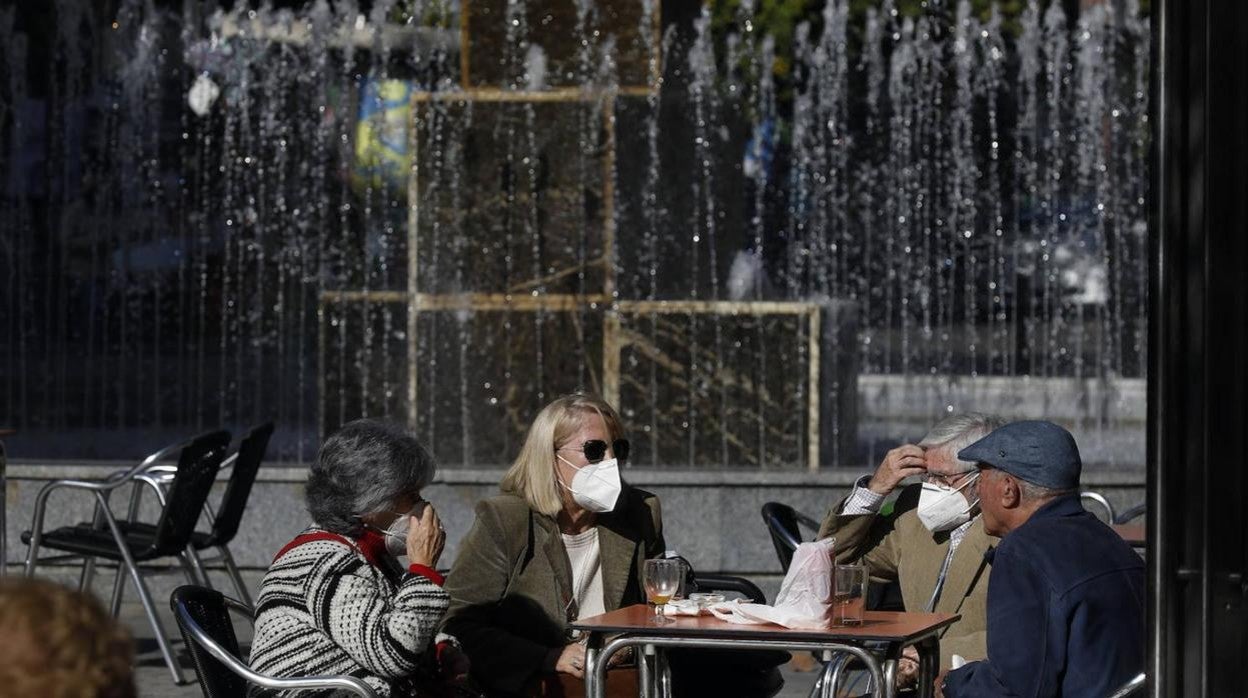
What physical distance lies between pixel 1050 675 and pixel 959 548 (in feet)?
4.49

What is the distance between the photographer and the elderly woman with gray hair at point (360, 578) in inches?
182

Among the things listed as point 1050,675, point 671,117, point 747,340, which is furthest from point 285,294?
point 1050,675

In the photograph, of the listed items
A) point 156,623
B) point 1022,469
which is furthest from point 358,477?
point 156,623

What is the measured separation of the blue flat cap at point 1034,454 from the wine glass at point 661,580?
29.5 inches

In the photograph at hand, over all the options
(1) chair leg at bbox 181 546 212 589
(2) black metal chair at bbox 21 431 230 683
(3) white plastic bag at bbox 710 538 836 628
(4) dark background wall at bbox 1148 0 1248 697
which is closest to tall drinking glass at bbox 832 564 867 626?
(3) white plastic bag at bbox 710 538 836 628

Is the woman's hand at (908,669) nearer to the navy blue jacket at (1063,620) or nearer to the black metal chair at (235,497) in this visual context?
the navy blue jacket at (1063,620)

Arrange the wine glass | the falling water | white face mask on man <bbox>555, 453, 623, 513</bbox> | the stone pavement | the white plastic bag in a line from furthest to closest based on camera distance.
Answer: the falling water → the stone pavement → white face mask on man <bbox>555, 453, 623, 513</bbox> → the wine glass → the white plastic bag

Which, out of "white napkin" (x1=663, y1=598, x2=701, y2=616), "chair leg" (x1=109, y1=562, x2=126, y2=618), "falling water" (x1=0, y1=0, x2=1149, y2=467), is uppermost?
"falling water" (x1=0, y1=0, x2=1149, y2=467)

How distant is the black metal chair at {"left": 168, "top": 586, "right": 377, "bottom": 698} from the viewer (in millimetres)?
4551

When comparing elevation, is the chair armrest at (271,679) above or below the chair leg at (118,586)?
above

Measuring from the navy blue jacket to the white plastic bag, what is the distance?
528 millimetres

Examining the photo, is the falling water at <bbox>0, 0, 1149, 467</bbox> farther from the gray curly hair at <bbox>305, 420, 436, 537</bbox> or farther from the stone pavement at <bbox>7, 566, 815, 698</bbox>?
the gray curly hair at <bbox>305, 420, 436, 537</bbox>

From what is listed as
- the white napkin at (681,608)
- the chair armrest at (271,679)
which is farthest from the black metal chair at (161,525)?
the chair armrest at (271,679)

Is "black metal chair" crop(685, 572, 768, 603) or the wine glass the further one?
"black metal chair" crop(685, 572, 768, 603)
